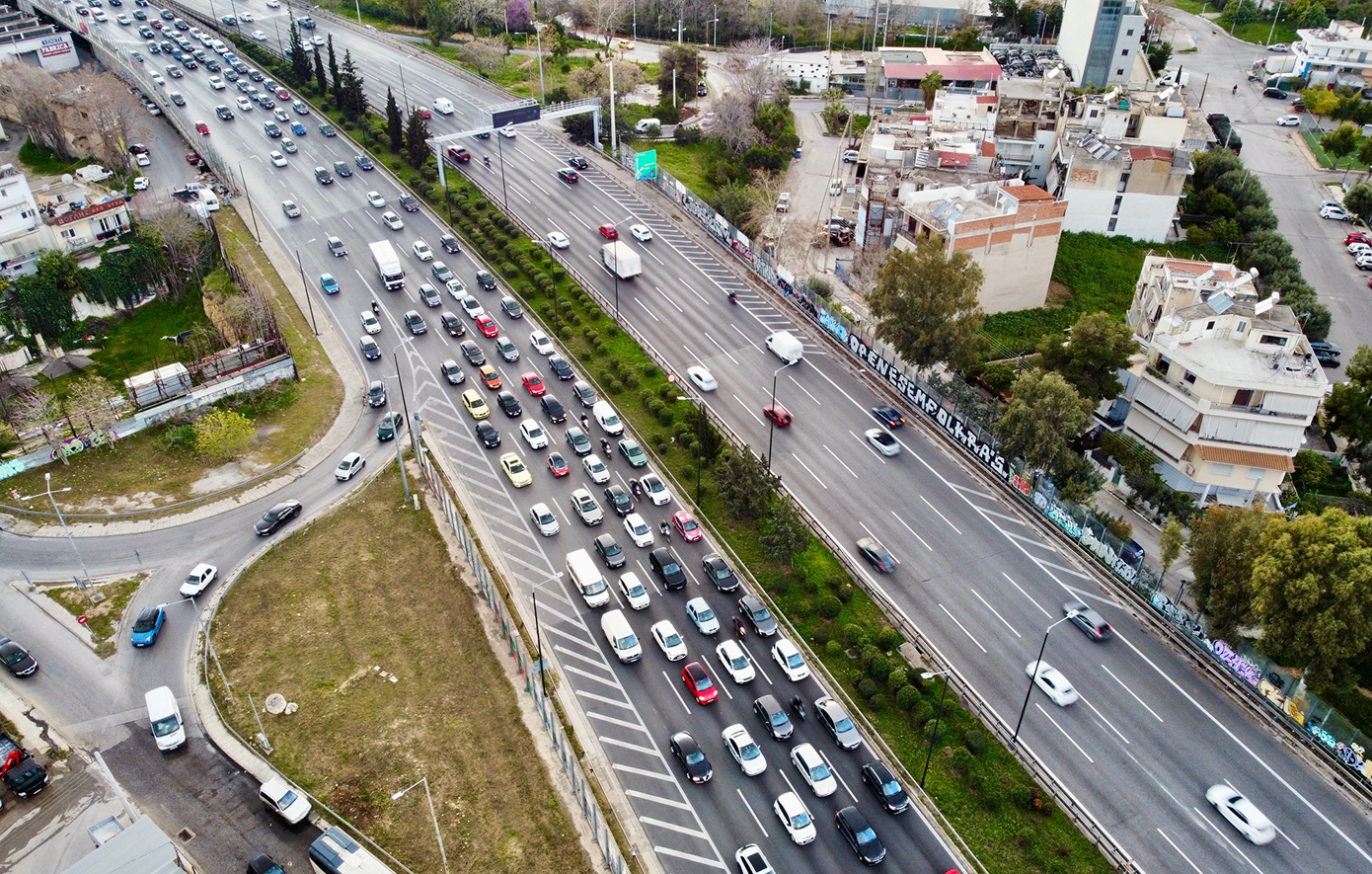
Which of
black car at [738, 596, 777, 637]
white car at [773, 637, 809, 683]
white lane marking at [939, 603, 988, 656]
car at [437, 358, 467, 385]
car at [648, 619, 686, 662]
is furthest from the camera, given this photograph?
car at [437, 358, 467, 385]

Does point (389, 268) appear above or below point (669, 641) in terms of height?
above

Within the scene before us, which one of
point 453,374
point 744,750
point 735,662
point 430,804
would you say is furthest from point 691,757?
point 453,374

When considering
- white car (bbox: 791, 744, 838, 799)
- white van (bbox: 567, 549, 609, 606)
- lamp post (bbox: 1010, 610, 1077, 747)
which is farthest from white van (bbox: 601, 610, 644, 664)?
lamp post (bbox: 1010, 610, 1077, 747)

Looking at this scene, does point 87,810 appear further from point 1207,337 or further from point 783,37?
point 783,37

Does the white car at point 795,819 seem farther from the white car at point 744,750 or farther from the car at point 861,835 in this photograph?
the white car at point 744,750

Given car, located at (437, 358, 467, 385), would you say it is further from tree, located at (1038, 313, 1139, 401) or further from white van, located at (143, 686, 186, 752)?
tree, located at (1038, 313, 1139, 401)

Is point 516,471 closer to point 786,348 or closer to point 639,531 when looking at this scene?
point 639,531

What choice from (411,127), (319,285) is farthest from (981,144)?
(319,285)
